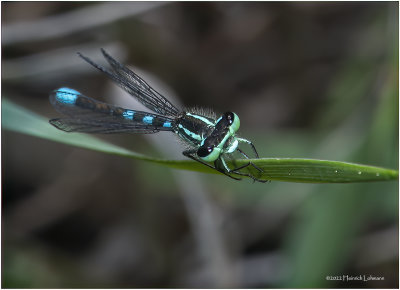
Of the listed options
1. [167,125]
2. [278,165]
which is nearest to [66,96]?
[167,125]

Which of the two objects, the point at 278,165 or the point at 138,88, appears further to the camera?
the point at 138,88

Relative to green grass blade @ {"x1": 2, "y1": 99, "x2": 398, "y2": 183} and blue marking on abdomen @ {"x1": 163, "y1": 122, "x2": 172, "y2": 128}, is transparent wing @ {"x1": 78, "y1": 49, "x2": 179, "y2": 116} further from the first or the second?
green grass blade @ {"x1": 2, "y1": 99, "x2": 398, "y2": 183}

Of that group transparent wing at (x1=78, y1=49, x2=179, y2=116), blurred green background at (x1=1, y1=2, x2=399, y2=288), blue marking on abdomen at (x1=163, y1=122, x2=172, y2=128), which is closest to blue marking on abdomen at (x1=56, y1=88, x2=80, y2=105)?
transparent wing at (x1=78, y1=49, x2=179, y2=116)

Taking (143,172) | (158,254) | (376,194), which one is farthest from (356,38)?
(158,254)

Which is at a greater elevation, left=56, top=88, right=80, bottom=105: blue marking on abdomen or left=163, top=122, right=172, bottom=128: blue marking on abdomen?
left=56, top=88, right=80, bottom=105: blue marking on abdomen

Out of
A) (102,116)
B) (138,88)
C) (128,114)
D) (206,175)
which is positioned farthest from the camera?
(206,175)

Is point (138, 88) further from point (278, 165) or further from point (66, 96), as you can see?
point (278, 165)

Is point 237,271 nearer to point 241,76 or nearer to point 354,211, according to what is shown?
point 354,211
